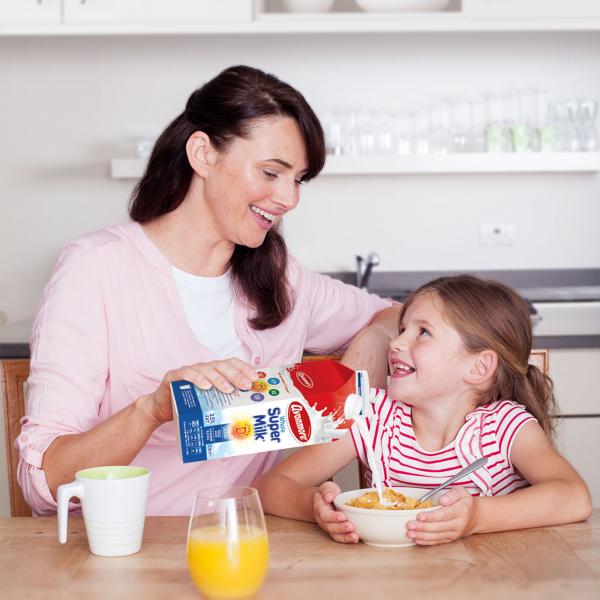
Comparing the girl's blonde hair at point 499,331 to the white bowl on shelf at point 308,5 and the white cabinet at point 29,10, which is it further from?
the white cabinet at point 29,10

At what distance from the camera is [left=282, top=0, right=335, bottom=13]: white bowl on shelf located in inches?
116

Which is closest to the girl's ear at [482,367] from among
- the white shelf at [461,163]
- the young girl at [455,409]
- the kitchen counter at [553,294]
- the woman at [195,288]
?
the young girl at [455,409]

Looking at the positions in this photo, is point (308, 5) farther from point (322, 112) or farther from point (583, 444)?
point (583, 444)

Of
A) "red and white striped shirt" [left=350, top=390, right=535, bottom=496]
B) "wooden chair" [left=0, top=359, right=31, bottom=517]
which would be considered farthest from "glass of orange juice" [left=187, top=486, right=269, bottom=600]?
"wooden chair" [left=0, top=359, right=31, bottom=517]

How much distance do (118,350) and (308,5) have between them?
1742 mm

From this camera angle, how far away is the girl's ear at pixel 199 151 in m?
1.60

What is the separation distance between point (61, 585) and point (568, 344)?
5.94ft

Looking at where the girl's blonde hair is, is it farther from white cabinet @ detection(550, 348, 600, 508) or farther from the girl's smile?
white cabinet @ detection(550, 348, 600, 508)

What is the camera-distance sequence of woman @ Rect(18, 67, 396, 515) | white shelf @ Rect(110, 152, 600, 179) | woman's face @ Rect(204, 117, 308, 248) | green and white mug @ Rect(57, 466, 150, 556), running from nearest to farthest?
1. green and white mug @ Rect(57, 466, 150, 556)
2. woman @ Rect(18, 67, 396, 515)
3. woman's face @ Rect(204, 117, 308, 248)
4. white shelf @ Rect(110, 152, 600, 179)

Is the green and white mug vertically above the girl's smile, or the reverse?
the girl's smile

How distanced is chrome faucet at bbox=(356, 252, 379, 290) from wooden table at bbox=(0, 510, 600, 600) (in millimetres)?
2014

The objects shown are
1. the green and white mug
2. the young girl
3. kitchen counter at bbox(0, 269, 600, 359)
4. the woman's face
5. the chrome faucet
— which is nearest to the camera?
the green and white mug

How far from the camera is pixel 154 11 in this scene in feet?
9.54

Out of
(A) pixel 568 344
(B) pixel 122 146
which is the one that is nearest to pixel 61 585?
(A) pixel 568 344
